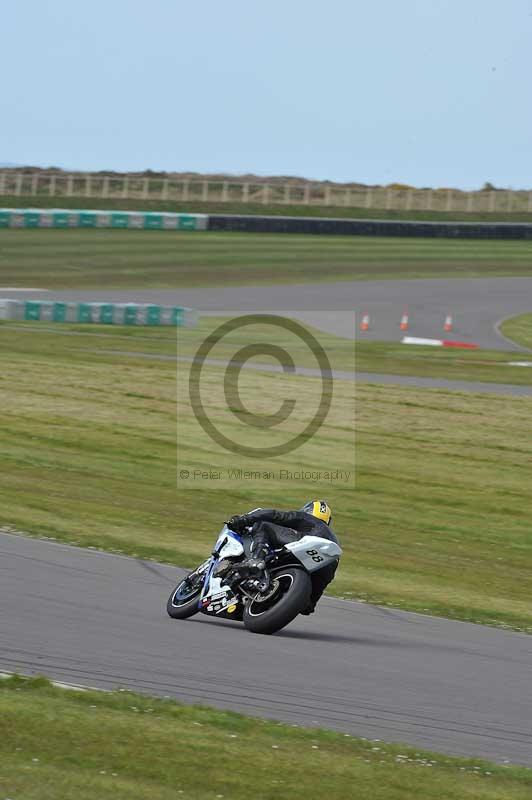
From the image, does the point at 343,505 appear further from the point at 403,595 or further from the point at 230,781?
the point at 230,781

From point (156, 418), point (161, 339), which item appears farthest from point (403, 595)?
point (161, 339)

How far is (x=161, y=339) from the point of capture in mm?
33906

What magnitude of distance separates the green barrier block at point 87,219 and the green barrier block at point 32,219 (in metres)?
2.27

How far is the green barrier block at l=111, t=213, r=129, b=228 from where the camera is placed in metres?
55.8

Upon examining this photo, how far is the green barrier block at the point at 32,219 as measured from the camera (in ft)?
174

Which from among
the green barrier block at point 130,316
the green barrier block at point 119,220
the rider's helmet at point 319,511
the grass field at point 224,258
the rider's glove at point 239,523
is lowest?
the rider's glove at point 239,523

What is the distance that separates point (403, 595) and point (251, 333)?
24.4 meters

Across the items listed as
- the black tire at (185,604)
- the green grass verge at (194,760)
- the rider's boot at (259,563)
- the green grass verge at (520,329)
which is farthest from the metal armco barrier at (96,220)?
the green grass verge at (194,760)

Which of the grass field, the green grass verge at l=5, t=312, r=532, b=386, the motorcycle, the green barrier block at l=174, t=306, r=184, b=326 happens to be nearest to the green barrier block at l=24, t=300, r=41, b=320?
the green grass verge at l=5, t=312, r=532, b=386

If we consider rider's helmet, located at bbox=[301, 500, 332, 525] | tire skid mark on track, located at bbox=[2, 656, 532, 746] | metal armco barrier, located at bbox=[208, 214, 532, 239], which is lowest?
tire skid mark on track, located at bbox=[2, 656, 532, 746]

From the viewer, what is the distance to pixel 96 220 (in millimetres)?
55312

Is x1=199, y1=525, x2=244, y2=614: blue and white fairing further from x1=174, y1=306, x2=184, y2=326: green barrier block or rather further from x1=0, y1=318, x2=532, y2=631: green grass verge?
x1=174, y1=306, x2=184, y2=326: green barrier block

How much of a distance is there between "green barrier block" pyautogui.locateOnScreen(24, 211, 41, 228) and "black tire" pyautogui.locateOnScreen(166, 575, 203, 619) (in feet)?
145

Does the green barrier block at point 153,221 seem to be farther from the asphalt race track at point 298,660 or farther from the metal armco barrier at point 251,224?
the asphalt race track at point 298,660
